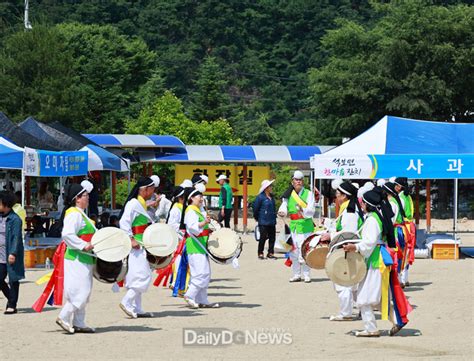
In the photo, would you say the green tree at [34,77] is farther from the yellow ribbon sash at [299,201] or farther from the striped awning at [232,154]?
the yellow ribbon sash at [299,201]

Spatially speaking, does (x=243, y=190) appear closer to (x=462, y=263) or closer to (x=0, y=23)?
(x=462, y=263)

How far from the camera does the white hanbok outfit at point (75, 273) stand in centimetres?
1141

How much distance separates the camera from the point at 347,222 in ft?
41.5

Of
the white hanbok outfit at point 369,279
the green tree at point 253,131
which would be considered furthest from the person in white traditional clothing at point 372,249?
the green tree at point 253,131

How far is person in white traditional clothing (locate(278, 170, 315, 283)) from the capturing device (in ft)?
57.8

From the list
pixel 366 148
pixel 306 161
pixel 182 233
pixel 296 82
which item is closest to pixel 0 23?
pixel 296 82

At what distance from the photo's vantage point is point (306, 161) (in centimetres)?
3244

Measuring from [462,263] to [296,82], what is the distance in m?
72.7

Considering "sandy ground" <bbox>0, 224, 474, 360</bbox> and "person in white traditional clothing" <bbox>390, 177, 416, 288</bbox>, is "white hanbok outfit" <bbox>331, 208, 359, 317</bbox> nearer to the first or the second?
"sandy ground" <bbox>0, 224, 474, 360</bbox>

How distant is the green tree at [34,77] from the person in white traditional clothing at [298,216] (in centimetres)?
3268

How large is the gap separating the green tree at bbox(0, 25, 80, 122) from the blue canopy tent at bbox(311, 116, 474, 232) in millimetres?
27175

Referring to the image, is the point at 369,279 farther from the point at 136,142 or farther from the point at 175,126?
the point at 175,126

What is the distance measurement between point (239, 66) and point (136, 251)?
277ft

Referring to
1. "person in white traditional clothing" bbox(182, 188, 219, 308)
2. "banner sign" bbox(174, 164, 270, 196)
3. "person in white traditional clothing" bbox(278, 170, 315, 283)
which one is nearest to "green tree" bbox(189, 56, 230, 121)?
"banner sign" bbox(174, 164, 270, 196)
